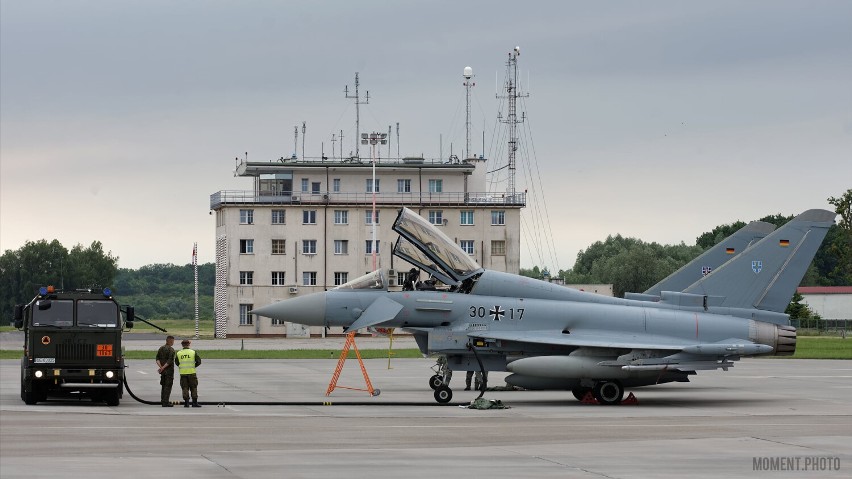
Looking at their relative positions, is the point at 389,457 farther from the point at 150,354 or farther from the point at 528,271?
the point at 528,271

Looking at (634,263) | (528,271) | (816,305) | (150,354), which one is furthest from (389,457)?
(528,271)

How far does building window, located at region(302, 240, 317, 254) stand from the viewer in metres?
80.8

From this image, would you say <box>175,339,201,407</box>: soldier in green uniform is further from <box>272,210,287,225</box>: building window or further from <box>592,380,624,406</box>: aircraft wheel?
<box>272,210,287,225</box>: building window

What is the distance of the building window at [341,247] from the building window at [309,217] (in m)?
2.20

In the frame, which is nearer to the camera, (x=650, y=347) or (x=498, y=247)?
(x=650, y=347)

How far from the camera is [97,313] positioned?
78.8 feet

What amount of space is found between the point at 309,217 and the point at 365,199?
13.8 ft

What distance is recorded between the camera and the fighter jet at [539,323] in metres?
25.6

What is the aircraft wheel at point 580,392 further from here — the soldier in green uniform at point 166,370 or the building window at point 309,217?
the building window at point 309,217

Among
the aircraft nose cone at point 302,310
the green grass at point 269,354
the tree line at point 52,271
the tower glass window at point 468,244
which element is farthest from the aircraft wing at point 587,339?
the tree line at point 52,271

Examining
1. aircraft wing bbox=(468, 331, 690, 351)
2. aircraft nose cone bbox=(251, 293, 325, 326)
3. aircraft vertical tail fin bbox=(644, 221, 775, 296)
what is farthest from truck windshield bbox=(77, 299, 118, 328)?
aircraft vertical tail fin bbox=(644, 221, 775, 296)

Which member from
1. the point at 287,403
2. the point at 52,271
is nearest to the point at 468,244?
the point at 52,271

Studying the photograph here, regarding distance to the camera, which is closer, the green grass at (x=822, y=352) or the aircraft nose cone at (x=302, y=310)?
the aircraft nose cone at (x=302, y=310)

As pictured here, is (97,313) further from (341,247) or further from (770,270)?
(341,247)
